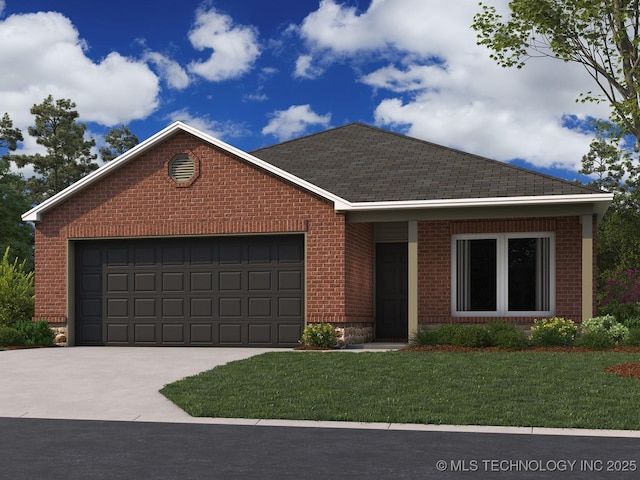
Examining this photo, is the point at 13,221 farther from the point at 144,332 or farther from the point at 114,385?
the point at 114,385

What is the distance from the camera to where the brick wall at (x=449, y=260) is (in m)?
19.3

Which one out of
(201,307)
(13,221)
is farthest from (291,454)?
(13,221)

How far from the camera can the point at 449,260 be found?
20109 millimetres

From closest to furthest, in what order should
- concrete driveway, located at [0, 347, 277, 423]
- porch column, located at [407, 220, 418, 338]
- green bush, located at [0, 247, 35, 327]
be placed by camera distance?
concrete driveway, located at [0, 347, 277, 423] < porch column, located at [407, 220, 418, 338] < green bush, located at [0, 247, 35, 327]

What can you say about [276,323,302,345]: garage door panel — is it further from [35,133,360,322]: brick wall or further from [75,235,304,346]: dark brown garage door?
[35,133,360,322]: brick wall

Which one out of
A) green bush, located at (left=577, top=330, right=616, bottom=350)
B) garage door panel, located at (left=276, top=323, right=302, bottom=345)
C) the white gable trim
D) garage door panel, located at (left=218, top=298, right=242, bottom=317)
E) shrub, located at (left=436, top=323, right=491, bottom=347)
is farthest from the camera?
garage door panel, located at (left=218, top=298, right=242, bottom=317)

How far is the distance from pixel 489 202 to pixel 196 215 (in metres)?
6.90

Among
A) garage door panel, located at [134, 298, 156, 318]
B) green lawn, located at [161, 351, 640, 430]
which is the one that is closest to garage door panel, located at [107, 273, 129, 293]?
garage door panel, located at [134, 298, 156, 318]

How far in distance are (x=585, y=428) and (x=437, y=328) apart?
423 inches

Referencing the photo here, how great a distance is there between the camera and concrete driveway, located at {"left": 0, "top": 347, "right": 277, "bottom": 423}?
10.5 meters

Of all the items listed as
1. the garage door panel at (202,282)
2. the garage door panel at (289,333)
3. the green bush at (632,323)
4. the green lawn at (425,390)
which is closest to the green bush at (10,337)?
the garage door panel at (202,282)

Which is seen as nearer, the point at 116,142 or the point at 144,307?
the point at 144,307

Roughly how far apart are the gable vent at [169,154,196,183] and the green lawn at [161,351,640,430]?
6452 mm

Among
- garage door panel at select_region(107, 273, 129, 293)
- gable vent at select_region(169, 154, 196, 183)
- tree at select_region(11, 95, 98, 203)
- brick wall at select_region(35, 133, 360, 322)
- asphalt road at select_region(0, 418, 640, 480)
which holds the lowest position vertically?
asphalt road at select_region(0, 418, 640, 480)
